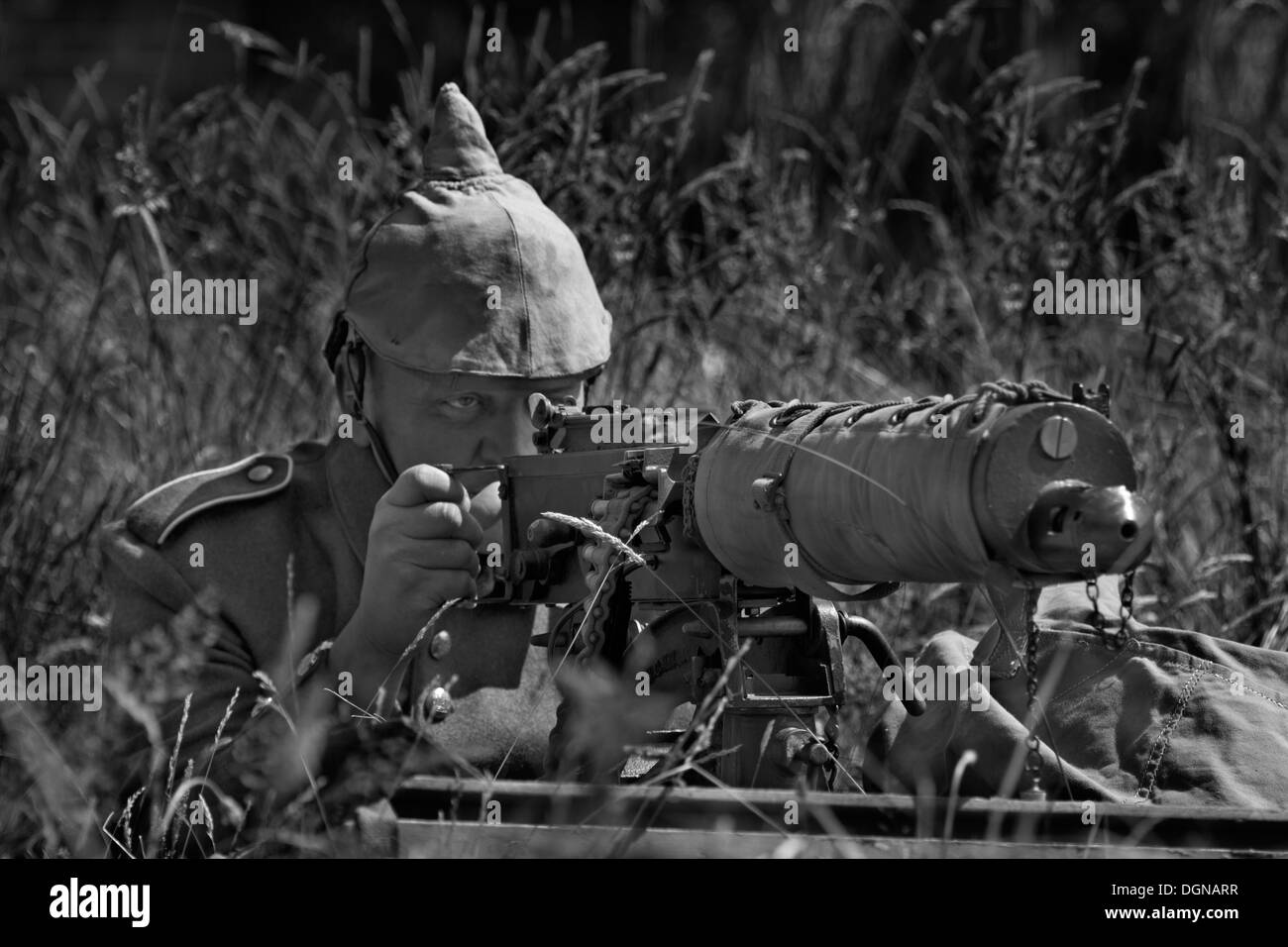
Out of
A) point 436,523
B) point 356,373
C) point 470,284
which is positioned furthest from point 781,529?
point 356,373

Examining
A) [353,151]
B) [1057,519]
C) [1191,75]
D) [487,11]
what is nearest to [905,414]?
[1057,519]

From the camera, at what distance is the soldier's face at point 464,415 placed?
9.45ft

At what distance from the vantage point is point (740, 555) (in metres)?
2.06

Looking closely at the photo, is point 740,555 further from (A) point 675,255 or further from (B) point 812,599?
(A) point 675,255

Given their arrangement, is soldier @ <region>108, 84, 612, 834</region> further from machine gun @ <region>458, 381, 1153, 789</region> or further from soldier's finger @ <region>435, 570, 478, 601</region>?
machine gun @ <region>458, 381, 1153, 789</region>

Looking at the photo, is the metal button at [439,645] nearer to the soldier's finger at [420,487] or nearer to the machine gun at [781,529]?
the machine gun at [781,529]

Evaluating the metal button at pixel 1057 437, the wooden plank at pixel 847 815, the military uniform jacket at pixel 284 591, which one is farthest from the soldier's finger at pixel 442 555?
the metal button at pixel 1057 437

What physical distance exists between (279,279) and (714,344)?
51.5 inches

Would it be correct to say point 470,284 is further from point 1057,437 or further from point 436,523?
point 1057,437

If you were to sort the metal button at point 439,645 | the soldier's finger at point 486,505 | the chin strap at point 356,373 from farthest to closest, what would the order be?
the chin strap at point 356,373 < the soldier's finger at point 486,505 < the metal button at point 439,645

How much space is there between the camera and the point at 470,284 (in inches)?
115

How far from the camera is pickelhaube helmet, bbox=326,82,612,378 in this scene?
9.43 ft

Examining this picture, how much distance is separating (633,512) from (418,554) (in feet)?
1.37

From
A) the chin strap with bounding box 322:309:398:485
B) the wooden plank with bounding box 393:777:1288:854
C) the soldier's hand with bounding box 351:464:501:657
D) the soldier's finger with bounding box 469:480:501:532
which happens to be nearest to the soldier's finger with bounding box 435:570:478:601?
the soldier's hand with bounding box 351:464:501:657
